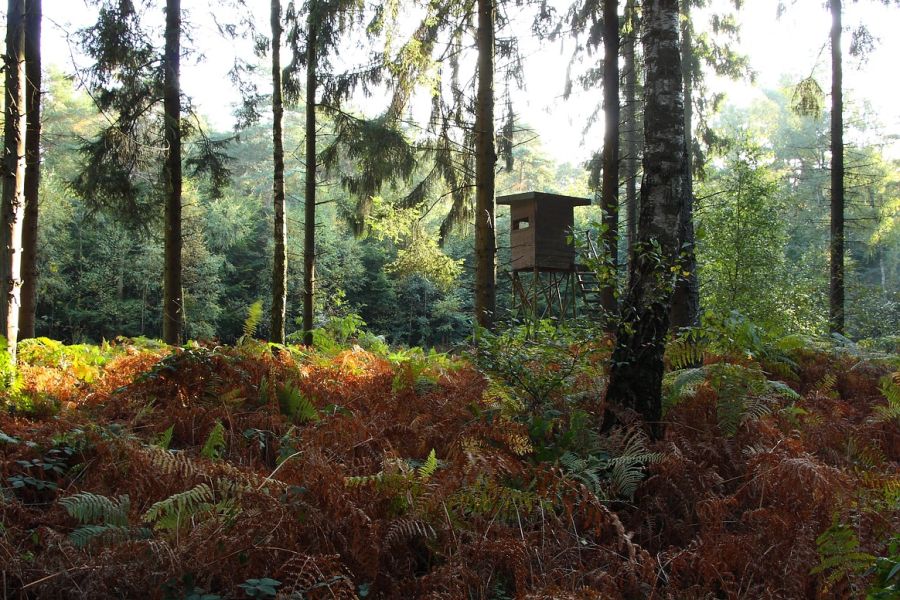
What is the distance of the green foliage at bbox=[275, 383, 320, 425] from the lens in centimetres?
538

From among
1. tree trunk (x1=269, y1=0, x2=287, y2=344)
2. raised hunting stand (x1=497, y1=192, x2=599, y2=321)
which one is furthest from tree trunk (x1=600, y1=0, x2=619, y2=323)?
tree trunk (x1=269, y1=0, x2=287, y2=344)

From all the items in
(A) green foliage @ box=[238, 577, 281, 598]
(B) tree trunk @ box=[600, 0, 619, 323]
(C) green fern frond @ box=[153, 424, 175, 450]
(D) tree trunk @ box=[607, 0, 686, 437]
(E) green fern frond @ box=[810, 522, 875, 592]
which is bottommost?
(A) green foliage @ box=[238, 577, 281, 598]

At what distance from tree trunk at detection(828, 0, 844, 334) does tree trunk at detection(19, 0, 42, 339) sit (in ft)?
46.8

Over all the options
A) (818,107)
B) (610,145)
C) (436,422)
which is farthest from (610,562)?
(818,107)

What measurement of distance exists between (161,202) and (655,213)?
33.9 feet

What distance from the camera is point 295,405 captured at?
550 cm

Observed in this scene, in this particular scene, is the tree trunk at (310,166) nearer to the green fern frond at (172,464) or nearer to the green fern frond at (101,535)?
the green fern frond at (172,464)

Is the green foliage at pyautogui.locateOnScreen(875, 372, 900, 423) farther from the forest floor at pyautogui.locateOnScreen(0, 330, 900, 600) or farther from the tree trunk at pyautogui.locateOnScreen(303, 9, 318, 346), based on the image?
the tree trunk at pyautogui.locateOnScreen(303, 9, 318, 346)

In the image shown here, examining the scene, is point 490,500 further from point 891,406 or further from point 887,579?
point 891,406

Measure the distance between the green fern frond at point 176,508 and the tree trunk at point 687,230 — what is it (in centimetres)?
306

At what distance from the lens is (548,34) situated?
12.0 m

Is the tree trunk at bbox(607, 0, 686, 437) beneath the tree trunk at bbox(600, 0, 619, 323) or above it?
beneath

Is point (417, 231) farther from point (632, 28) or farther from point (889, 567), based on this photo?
point (889, 567)

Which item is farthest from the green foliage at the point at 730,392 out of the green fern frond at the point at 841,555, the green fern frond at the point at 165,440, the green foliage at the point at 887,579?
the green fern frond at the point at 165,440
